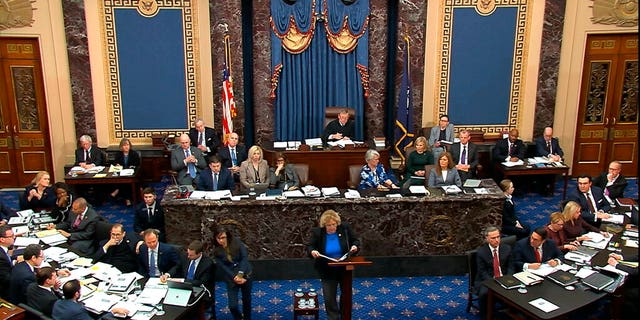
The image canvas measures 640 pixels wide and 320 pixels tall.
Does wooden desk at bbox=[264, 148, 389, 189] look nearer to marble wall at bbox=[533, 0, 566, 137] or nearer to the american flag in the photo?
the american flag

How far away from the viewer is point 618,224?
7.85 metres

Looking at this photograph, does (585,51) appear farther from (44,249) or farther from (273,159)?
(44,249)

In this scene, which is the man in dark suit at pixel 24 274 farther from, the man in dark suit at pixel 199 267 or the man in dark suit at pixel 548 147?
the man in dark suit at pixel 548 147

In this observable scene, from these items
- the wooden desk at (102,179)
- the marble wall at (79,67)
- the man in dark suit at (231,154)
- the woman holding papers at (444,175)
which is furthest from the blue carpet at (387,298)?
the marble wall at (79,67)

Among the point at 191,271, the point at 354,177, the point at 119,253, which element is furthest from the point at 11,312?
the point at 354,177

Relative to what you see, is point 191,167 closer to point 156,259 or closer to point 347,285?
point 156,259

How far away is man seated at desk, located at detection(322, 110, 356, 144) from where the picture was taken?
1091 centimetres

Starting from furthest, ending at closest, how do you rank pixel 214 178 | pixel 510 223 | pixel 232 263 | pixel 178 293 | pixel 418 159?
pixel 418 159, pixel 214 178, pixel 510 223, pixel 232 263, pixel 178 293

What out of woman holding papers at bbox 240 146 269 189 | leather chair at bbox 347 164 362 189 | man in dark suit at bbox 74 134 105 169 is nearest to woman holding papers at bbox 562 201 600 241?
leather chair at bbox 347 164 362 189

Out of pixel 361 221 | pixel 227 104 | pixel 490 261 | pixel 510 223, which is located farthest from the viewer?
pixel 227 104

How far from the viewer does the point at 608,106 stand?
11781 millimetres

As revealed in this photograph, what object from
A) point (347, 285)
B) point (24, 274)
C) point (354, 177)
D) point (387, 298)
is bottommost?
point (387, 298)

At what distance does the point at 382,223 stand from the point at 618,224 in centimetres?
292

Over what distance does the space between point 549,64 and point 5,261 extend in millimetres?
9414
